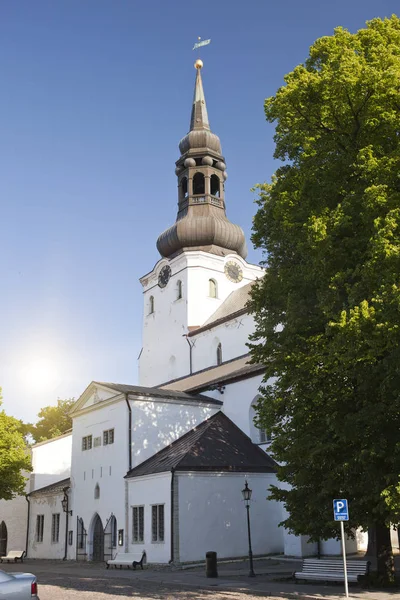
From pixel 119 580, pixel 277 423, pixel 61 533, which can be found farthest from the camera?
pixel 61 533

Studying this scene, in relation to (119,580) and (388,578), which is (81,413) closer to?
(119,580)

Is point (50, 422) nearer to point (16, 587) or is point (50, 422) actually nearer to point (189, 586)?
point (189, 586)

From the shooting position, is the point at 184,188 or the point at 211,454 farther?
the point at 184,188

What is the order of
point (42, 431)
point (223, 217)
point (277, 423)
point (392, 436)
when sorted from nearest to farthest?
point (392, 436) < point (277, 423) < point (223, 217) < point (42, 431)

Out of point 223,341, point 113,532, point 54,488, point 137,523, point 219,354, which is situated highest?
point 223,341

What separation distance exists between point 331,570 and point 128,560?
36.0ft

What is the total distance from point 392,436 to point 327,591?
13.6 feet

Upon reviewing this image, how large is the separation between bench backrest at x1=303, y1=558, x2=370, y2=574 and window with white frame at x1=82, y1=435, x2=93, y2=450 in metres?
16.5

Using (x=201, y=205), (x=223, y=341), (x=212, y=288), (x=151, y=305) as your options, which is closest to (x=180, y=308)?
(x=212, y=288)

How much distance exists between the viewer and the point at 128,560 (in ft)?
79.9

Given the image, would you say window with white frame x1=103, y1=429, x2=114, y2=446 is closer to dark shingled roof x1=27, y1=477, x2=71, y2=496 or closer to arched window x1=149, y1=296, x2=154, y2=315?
dark shingled roof x1=27, y1=477, x2=71, y2=496

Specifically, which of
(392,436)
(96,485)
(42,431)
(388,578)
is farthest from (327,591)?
(42,431)

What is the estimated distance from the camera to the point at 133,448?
90.6 feet

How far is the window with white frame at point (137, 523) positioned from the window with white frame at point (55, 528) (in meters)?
8.45
